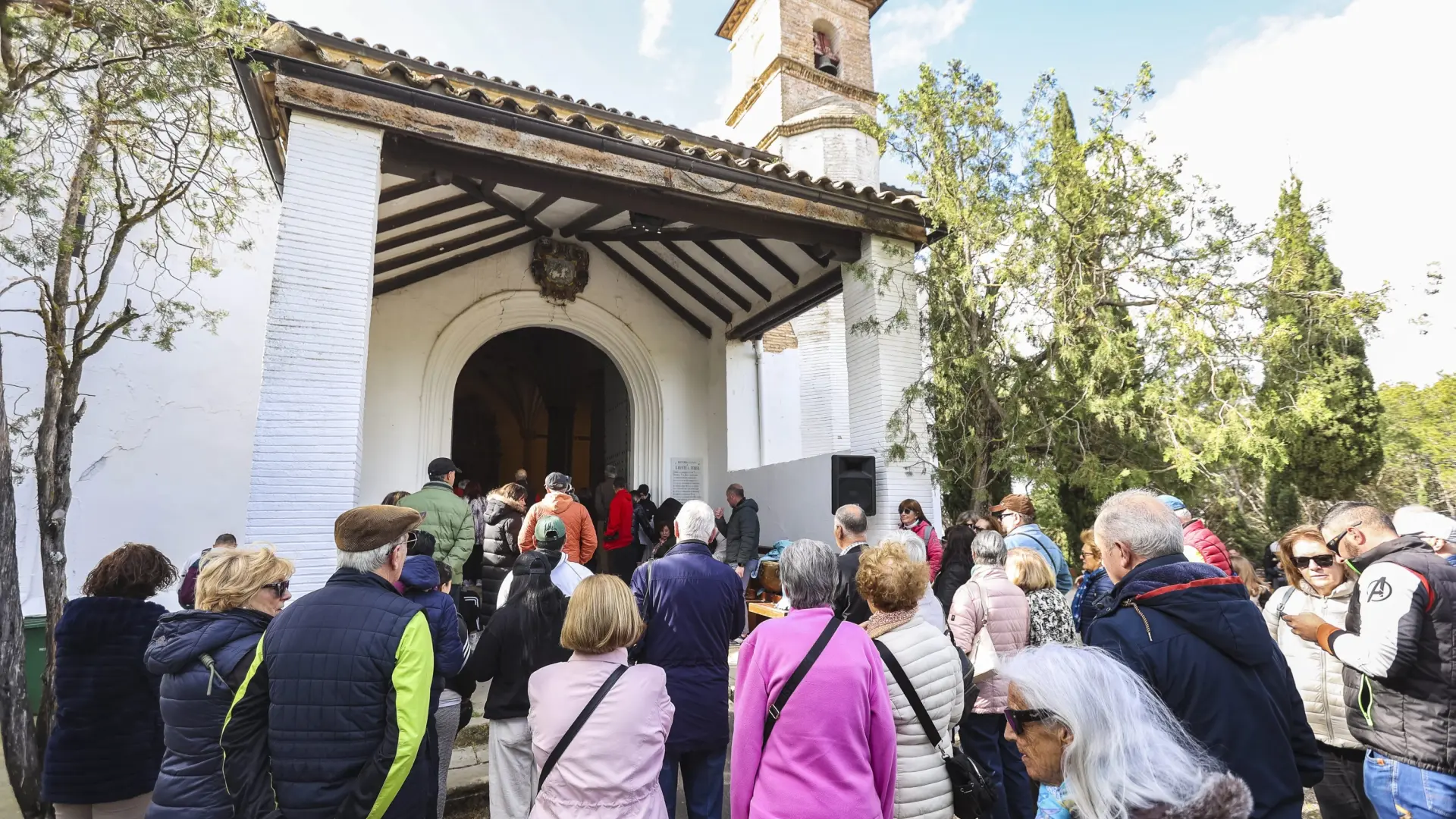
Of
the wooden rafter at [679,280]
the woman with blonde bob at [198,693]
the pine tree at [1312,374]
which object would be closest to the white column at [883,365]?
the wooden rafter at [679,280]

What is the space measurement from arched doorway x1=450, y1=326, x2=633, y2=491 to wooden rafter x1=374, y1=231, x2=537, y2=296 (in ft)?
3.20

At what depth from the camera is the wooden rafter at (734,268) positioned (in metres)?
8.01

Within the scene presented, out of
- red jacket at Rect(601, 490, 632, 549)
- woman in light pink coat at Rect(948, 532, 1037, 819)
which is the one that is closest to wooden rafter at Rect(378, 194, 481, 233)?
red jacket at Rect(601, 490, 632, 549)

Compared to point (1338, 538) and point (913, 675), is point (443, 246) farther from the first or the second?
point (1338, 538)

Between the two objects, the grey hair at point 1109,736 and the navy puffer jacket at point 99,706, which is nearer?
the grey hair at point 1109,736

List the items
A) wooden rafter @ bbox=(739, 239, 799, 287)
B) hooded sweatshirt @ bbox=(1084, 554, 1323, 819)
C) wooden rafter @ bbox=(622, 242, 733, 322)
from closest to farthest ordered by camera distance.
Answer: hooded sweatshirt @ bbox=(1084, 554, 1323, 819), wooden rafter @ bbox=(739, 239, 799, 287), wooden rafter @ bbox=(622, 242, 733, 322)

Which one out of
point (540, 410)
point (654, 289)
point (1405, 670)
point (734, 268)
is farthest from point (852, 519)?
point (540, 410)

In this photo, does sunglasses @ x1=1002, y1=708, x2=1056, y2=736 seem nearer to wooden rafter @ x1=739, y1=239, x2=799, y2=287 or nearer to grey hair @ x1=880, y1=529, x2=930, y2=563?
grey hair @ x1=880, y1=529, x2=930, y2=563

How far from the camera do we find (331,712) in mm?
1857

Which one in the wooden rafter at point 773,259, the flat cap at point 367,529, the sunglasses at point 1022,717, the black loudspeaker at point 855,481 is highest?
the wooden rafter at point 773,259

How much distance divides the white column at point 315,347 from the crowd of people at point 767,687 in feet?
4.95

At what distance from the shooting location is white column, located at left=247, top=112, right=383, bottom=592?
160 inches

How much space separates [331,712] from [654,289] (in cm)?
761

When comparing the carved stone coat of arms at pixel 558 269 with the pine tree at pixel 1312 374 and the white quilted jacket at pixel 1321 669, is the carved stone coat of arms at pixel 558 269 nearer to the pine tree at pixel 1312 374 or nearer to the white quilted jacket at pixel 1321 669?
the pine tree at pixel 1312 374
